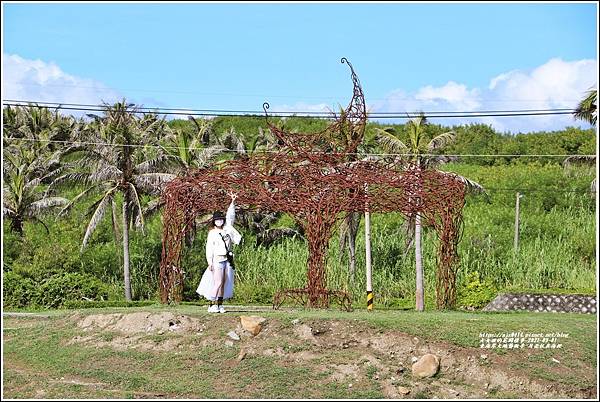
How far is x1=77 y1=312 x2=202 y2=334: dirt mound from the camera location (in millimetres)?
15461

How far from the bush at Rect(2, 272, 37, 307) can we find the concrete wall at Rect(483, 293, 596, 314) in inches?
544

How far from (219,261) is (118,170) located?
13.8 m

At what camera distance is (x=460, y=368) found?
46.0 ft

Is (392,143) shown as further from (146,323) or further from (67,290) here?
(146,323)

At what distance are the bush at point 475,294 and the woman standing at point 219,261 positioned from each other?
1193cm

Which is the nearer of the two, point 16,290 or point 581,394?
point 581,394

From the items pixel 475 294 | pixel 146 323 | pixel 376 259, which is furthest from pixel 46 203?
pixel 146 323

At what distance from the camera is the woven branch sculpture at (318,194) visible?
17.8 meters

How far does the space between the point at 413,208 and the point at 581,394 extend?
5868 mm

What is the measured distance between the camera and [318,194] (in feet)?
58.4

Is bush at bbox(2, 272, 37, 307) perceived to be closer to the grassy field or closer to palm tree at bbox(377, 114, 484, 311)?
palm tree at bbox(377, 114, 484, 311)

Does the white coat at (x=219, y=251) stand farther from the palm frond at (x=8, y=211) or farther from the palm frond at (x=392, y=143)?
the palm frond at (x=8, y=211)

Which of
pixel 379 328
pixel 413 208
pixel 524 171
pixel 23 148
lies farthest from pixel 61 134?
pixel 379 328

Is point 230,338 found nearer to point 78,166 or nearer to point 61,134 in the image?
point 78,166
